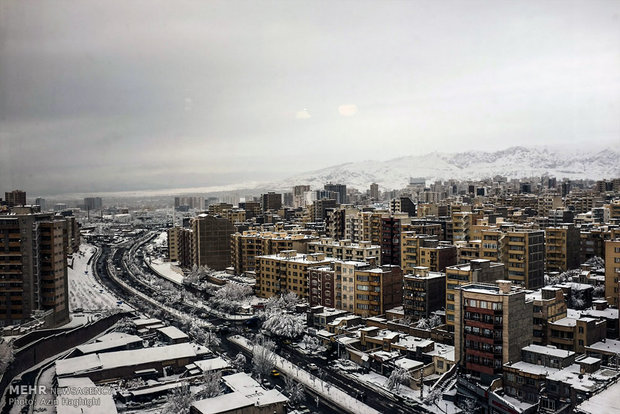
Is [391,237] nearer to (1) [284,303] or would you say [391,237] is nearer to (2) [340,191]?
(1) [284,303]

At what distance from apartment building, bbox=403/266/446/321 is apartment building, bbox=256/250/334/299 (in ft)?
10.1

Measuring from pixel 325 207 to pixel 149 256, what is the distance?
8927mm

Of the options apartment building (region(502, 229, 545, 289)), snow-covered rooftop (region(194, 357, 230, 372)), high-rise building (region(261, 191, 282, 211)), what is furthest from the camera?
high-rise building (region(261, 191, 282, 211))

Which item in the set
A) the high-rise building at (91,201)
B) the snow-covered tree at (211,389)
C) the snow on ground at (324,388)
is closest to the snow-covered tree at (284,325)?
the snow on ground at (324,388)

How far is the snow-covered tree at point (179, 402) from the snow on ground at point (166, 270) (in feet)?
34.4

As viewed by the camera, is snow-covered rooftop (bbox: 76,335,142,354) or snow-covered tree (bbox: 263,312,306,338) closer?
snow-covered rooftop (bbox: 76,335,142,354)

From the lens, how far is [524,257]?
442 inches

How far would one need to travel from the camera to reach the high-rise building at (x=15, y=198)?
303 inches

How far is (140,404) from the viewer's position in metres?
7.37

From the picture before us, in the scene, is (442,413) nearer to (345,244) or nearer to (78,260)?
(345,244)

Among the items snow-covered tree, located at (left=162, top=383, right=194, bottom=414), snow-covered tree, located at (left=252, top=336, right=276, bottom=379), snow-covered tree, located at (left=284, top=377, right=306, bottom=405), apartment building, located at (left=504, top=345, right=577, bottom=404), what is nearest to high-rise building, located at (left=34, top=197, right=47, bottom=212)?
snow-covered tree, located at (left=162, top=383, right=194, bottom=414)

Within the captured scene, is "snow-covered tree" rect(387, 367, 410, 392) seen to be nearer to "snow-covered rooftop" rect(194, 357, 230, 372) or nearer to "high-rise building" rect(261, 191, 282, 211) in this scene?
"snow-covered rooftop" rect(194, 357, 230, 372)

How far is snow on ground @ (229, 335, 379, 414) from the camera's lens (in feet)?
24.2

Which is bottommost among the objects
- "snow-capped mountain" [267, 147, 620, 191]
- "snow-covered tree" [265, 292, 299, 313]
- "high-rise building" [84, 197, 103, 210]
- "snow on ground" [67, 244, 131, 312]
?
"snow on ground" [67, 244, 131, 312]
